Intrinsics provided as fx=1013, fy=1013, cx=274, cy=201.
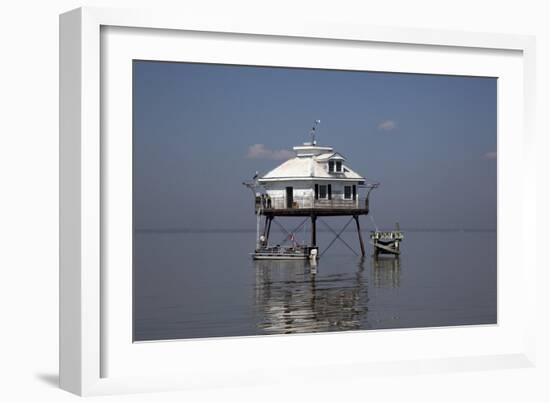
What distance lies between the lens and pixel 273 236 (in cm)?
1470

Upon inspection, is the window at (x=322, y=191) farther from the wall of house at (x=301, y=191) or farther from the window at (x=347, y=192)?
the window at (x=347, y=192)

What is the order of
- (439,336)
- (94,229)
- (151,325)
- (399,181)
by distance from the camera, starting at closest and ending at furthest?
(94,229), (439,336), (151,325), (399,181)

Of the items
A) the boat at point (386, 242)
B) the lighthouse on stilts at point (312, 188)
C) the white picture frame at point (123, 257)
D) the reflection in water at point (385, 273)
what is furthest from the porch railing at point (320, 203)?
the white picture frame at point (123, 257)

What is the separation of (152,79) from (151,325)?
9.27ft

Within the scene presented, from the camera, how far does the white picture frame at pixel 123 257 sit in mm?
7719

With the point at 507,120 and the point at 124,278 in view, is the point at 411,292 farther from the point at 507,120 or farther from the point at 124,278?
the point at 124,278

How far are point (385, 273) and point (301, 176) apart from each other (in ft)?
13.8

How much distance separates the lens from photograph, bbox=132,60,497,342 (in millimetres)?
11125

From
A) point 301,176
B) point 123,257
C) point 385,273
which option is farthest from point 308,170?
point 123,257

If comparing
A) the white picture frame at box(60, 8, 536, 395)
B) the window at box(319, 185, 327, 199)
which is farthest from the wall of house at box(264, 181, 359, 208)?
the white picture frame at box(60, 8, 536, 395)

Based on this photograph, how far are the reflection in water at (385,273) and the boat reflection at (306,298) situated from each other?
24cm

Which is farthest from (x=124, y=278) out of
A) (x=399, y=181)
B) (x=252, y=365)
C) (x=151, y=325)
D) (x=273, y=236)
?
(x=273, y=236)

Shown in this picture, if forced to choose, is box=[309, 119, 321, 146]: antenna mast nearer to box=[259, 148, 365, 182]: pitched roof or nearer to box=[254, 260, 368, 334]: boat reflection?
box=[259, 148, 365, 182]: pitched roof

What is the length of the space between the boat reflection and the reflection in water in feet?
0.78
